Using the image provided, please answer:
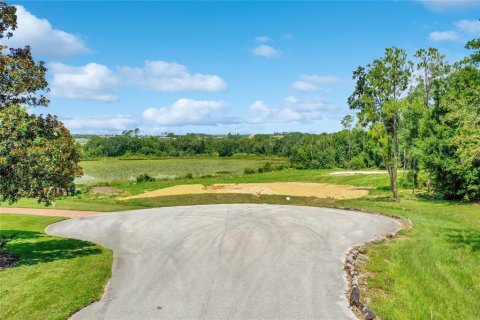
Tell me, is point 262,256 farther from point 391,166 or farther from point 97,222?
point 391,166

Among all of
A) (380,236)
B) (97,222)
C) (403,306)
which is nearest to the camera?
(403,306)

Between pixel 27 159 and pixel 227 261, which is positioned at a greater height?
pixel 27 159

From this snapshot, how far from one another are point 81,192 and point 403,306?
56.4m

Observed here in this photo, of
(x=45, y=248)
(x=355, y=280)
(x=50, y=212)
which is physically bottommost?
(x=50, y=212)

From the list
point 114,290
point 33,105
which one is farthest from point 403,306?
point 33,105

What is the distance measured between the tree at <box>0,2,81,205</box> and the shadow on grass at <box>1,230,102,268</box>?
3818mm

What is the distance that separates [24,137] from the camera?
57.1 feet

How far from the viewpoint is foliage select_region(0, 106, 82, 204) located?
615 inches

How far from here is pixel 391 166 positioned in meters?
40.9

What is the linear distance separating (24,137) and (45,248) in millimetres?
8160

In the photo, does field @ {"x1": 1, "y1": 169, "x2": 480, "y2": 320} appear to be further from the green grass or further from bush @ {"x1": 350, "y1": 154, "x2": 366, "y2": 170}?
bush @ {"x1": 350, "y1": 154, "x2": 366, "y2": 170}

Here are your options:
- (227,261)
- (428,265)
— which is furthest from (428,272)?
(227,261)

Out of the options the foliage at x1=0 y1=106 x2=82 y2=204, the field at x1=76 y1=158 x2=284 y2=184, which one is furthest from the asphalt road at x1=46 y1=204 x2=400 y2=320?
the field at x1=76 y1=158 x2=284 y2=184

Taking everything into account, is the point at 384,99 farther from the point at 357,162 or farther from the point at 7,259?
the point at 357,162
